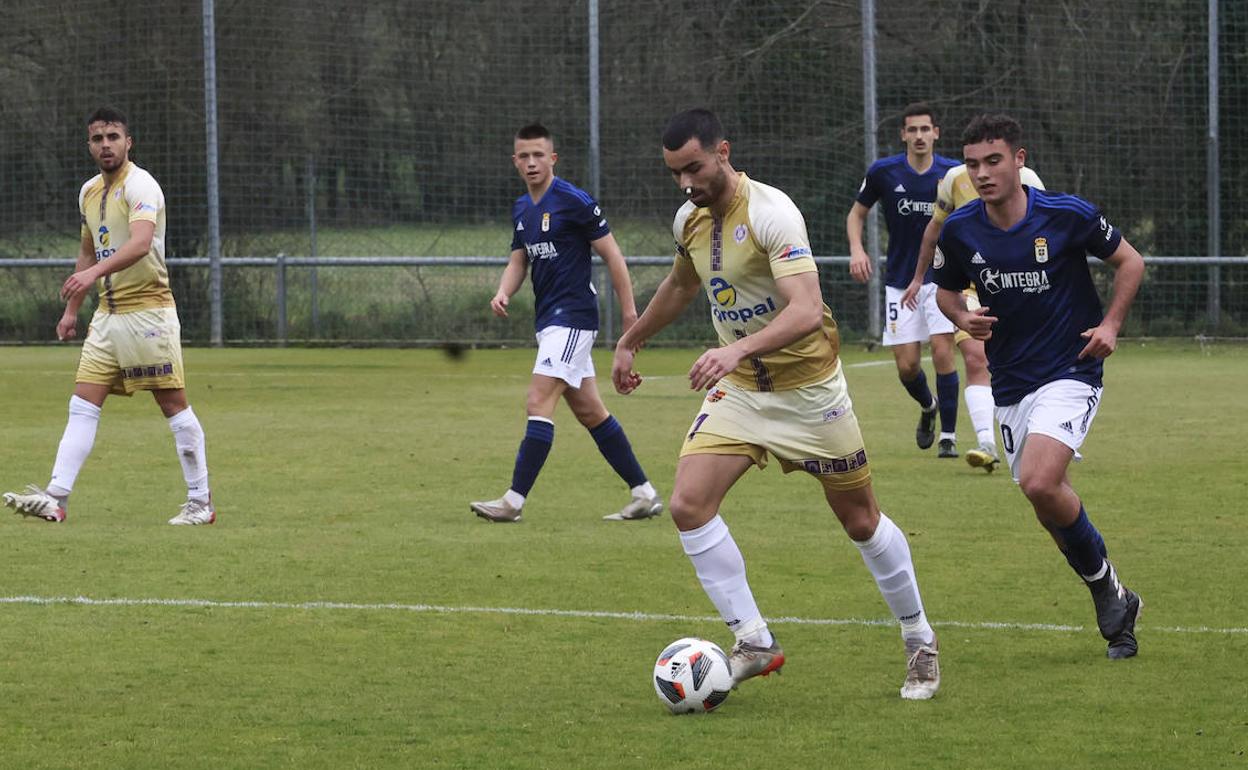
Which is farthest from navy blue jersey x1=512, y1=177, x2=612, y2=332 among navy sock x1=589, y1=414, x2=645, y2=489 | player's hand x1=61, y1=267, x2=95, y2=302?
player's hand x1=61, y1=267, x2=95, y2=302

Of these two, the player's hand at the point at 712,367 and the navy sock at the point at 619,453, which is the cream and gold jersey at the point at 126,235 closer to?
the navy sock at the point at 619,453

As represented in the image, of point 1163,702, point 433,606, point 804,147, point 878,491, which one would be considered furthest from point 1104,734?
point 804,147

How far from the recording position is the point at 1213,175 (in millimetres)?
25250

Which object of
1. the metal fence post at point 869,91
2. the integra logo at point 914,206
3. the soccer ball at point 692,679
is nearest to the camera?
the soccer ball at point 692,679

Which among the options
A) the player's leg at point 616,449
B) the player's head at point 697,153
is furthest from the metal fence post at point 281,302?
the player's head at point 697,153

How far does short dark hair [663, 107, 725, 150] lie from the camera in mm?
6078

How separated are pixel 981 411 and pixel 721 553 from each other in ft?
21.0

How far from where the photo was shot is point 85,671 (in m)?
6.46

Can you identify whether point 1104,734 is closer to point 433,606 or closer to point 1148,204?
point 433,606

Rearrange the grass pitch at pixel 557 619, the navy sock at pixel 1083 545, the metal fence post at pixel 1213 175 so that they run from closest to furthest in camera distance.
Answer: the grass pitch at pixel 557 619 < the navy sock at pixel 1083 545 < the metal fence post at pixel 1213 175

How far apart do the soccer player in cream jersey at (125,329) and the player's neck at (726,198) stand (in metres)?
4.51

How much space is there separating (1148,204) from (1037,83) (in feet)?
7.09

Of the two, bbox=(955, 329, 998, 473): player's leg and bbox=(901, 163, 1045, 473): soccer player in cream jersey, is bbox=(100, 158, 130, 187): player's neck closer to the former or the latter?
bbox=(901, 163, 1045, 473): soccer player in cream jersey

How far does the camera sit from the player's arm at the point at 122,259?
9758 millimetres
